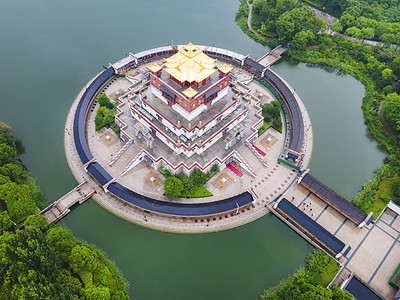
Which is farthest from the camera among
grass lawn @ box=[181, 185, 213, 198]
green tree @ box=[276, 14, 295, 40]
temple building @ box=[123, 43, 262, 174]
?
green tree @ box=[276, 14, 295, 40]

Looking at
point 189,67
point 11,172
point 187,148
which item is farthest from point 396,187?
point 11,172

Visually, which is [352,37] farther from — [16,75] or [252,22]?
[16,75]

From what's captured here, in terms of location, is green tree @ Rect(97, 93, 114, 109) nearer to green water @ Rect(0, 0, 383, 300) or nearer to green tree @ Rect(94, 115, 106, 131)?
green tree @ Rect(94, 115, 106, 131)

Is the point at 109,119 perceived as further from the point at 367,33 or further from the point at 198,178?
the point at 367,33

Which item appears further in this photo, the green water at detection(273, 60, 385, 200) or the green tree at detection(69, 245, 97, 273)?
the green water at detection(273, 60, 385, 200)

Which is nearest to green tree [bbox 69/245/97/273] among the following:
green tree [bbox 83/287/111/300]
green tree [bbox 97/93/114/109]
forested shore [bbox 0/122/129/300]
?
forested shore [bbox 0/122/129/300]

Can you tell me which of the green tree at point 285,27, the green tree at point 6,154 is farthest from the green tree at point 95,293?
the green tree at point 285,27
